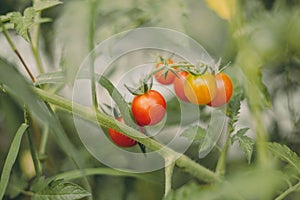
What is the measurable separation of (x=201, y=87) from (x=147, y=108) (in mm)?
86

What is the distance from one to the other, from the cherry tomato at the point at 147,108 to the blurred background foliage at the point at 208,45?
92 mm

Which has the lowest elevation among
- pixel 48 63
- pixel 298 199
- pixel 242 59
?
pixel 298 199

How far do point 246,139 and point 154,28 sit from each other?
30 centimetres

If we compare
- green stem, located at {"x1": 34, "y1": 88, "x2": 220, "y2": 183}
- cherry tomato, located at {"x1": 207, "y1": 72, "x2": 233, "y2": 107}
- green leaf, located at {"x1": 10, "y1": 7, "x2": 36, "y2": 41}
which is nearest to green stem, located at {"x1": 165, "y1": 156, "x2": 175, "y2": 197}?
green stem, located at {"x1": 34, "y1": 88, "x2": 220, "y2": 183}

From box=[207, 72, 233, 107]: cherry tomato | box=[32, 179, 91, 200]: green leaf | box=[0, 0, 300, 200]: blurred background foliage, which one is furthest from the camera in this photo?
box=[0, 0, 300, 200]: blurred background foliage

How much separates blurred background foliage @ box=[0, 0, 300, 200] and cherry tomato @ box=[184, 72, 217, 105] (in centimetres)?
9

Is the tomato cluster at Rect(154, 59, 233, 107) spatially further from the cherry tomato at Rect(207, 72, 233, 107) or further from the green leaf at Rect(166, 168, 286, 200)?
the green leaf at Rect(166, 168, 286, 200)

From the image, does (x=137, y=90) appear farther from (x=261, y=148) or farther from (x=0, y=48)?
(x=0, y=48)

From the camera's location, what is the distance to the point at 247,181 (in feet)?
2.47

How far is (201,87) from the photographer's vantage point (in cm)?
80

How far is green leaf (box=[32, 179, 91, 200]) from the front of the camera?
72 centimetres

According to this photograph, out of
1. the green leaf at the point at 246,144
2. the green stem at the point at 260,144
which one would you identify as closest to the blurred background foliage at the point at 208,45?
the green stem at the point at 260,144

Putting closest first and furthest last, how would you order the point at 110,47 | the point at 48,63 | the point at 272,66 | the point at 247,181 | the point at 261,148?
the point at 247,181
the point at 261,148
the point at 110,47
the point at 272,66
the point at 48,63

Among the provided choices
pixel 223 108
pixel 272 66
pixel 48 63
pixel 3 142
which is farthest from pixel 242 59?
pixel 3 142
